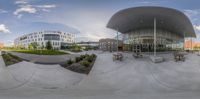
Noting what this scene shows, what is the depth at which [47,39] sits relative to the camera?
6.42 meters

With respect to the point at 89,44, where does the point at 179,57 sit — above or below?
below

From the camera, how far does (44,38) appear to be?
6.54 metres

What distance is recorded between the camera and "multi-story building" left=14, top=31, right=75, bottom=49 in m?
6.45

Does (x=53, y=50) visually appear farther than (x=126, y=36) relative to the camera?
No

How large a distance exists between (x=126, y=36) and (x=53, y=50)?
22.2 feet

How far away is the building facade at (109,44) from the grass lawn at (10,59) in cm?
284

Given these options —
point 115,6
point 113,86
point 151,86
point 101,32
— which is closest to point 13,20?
point 101,32

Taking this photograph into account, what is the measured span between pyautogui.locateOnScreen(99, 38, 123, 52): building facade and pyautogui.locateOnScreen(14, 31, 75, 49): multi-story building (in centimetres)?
110

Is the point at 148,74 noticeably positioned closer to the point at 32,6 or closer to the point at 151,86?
the point at 151,86

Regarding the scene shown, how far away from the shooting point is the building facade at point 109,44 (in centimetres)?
751

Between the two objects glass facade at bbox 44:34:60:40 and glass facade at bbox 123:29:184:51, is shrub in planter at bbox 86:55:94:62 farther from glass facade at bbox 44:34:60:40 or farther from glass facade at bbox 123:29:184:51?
glass facade at bbox 123:29:184:51

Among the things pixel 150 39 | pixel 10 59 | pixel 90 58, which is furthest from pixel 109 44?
pixel 150 39

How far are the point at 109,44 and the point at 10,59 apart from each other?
3.98 meters

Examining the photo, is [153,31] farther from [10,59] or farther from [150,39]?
[10,59]
